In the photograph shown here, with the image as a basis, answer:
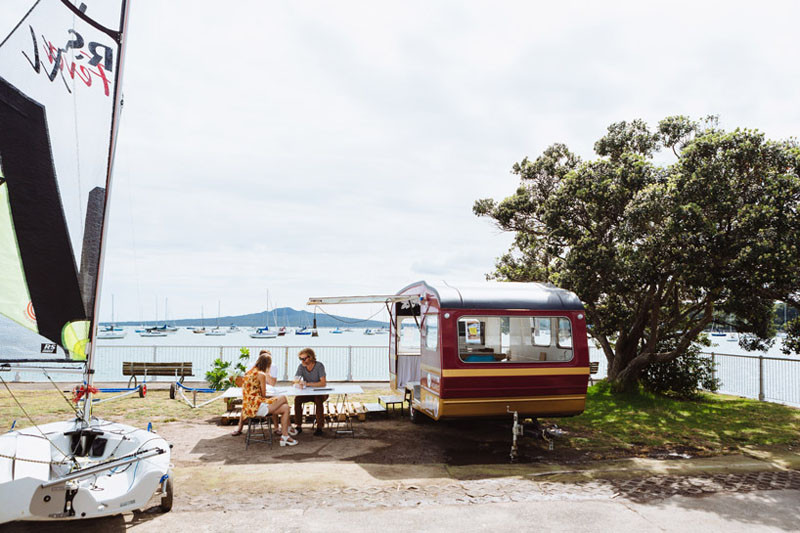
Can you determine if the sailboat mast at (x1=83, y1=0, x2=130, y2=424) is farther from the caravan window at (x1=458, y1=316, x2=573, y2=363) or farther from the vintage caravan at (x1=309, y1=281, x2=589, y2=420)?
the caravan window at (x1=458, y1=316, x2=573, y2=363)

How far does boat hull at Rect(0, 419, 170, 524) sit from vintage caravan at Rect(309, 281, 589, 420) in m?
4.39

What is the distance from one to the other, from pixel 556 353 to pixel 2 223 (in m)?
8.35

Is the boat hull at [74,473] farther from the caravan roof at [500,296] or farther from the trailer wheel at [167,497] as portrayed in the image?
the caravan roof at [500,296]

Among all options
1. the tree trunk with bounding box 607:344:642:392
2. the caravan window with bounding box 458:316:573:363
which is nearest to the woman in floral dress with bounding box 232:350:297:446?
the caravan window with bounding box 458:316:573:363

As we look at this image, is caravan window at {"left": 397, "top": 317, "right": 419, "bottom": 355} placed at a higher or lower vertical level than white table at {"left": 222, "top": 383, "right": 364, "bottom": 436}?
higher

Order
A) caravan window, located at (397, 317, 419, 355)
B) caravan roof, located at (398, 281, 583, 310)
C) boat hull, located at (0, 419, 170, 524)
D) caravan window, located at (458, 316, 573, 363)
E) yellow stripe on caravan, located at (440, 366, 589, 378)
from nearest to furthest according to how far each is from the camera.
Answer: boat hull, located at (0, 419, 170, 524), yellow stripe on caravan, located at (440, 366, 589, 378), caravan roof, located at (398, 281, 583, 310), caravan window, located at (458, 316, 573, 363), caravan window, located at (397, 317, 419, 355)

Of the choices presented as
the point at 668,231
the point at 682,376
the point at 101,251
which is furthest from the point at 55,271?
the point at 682,376

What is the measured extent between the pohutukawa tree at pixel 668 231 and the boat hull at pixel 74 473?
32.0 feet

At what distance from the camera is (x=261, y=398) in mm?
8820

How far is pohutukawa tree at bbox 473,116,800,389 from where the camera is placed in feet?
34.5

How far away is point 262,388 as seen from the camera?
8781 millimetres

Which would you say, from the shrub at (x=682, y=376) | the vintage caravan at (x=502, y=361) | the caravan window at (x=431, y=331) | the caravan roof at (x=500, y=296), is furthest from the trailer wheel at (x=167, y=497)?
the shrub at (x=682, y=376)

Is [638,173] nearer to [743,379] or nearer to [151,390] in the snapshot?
[743,379]

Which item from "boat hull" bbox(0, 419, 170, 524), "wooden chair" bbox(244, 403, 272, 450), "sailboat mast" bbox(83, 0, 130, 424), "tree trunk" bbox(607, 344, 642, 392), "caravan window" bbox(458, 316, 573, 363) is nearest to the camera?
"boat hull" bbox(0, 419, 170, 524)
